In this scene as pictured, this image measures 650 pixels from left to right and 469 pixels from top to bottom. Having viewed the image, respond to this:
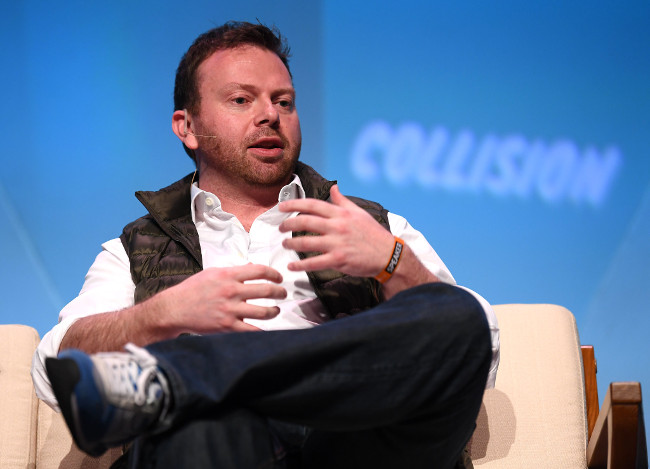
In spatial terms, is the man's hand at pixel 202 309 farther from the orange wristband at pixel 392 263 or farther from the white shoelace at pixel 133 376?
the white shoelace at pixel 133 376

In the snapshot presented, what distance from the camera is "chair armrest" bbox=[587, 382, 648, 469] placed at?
1291mm

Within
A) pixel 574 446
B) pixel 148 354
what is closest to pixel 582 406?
pixel 574 446

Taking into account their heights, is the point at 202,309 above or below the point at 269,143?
below

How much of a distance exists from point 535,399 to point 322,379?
0.92 meters

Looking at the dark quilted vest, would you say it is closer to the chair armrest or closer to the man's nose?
the man's nose

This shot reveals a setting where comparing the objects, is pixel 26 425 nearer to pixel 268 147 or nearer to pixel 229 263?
pixel 229 263

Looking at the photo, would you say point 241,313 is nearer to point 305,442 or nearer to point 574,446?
point 305,442

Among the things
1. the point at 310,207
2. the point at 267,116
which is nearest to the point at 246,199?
the point at 267,116

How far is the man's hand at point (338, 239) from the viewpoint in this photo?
1.26 meters

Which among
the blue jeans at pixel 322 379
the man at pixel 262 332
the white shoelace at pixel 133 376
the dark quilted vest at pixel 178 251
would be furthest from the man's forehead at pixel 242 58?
the white shoelace at pixel 133 376

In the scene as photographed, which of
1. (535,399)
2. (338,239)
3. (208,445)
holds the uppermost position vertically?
(338,239)

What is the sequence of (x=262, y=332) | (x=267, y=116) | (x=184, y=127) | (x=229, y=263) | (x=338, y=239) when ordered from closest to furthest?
(x=262, y=332)
(x=338, y=239)
(x=229, y=263)
(x=267, y=116)
(x=184, y=127)

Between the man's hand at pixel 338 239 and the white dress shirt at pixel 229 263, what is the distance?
329 mm

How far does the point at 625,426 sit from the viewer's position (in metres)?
1.31
